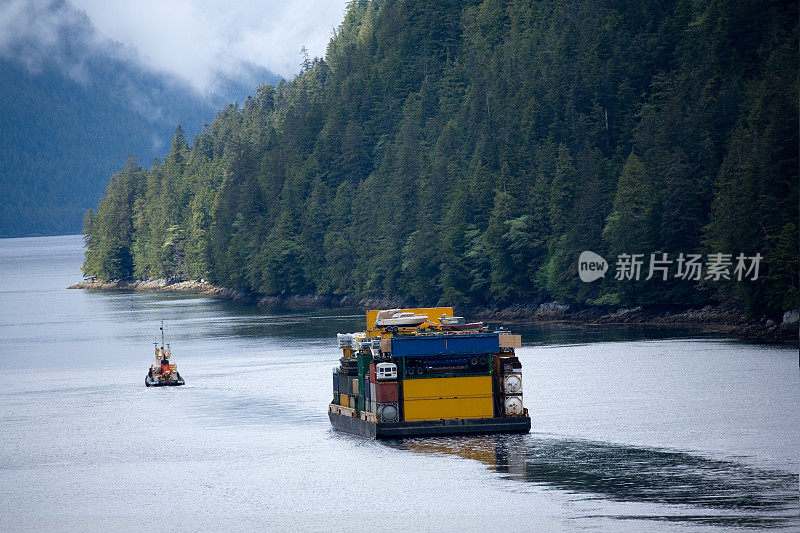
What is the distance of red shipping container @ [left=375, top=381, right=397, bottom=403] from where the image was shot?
54.2 meters

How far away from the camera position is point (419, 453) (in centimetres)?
5338

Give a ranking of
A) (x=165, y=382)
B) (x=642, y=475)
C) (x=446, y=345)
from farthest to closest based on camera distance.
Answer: (x=165, y=382), (x=446, y=345), (x=642, y=475)

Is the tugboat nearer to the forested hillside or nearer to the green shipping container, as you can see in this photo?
the green shipping container

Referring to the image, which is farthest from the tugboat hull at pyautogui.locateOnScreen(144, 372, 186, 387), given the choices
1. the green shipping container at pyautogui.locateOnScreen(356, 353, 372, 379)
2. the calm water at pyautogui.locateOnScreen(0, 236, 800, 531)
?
the green shipping container at pyautogui.locateOnScreen(356, 353, 372, 379)

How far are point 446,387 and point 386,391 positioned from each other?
9.30 ft

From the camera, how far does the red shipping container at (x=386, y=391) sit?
178ft

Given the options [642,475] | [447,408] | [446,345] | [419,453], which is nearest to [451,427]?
[447,408]

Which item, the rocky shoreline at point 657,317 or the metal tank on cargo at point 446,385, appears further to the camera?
the rocky shoreline at point 657,317

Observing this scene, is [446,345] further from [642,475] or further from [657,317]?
[657,317]

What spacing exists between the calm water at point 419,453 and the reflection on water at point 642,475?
12 centimetres

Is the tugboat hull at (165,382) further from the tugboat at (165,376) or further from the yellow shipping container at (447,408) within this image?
the yellow shipping container at (447,408)

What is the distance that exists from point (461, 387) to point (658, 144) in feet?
268

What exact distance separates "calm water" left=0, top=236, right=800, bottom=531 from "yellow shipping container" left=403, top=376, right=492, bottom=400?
2.32m

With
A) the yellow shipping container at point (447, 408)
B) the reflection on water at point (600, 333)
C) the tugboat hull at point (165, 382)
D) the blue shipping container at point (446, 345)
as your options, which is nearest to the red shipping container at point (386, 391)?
the yellow shipping container at point (447, 408)
